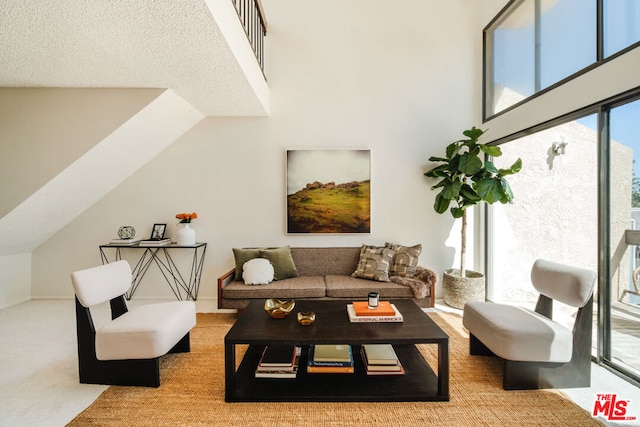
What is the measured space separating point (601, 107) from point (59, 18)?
4.04 meters

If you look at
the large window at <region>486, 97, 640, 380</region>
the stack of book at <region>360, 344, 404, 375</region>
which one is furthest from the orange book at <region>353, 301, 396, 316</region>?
the large window at <region>486, 97, 640, 380</region>

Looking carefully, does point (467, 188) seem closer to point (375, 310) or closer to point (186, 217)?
point (375, 310)

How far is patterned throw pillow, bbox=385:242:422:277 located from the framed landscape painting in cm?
57

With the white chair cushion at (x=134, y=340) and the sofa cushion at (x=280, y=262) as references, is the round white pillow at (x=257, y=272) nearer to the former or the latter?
the sofa cushion at (x=280, y=262)

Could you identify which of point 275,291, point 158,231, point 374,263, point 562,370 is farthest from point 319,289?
point 158,231

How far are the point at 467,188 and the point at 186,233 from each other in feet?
11.6

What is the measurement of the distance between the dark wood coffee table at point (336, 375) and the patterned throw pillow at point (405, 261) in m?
1.40

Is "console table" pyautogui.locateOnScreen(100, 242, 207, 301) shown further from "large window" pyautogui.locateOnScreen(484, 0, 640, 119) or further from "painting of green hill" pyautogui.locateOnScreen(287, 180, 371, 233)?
"large window" pyautogui.locateOnScreen(484, 0, 640, 119)

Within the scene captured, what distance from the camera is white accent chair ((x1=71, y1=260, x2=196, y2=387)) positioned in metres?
2.08

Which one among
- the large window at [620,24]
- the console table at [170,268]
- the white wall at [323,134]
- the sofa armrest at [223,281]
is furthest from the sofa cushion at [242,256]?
the large window at [620,24]

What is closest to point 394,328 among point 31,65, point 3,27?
point 3,27

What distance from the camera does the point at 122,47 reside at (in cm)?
246

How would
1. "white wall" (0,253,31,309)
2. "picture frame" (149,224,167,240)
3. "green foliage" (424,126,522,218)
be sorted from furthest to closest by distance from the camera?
"picture frame" (149,224,167,240) < "white wall" (0,253,31,309) < "green foliage" (424,126,522,218)

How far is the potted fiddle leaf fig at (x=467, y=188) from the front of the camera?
11.3ft
